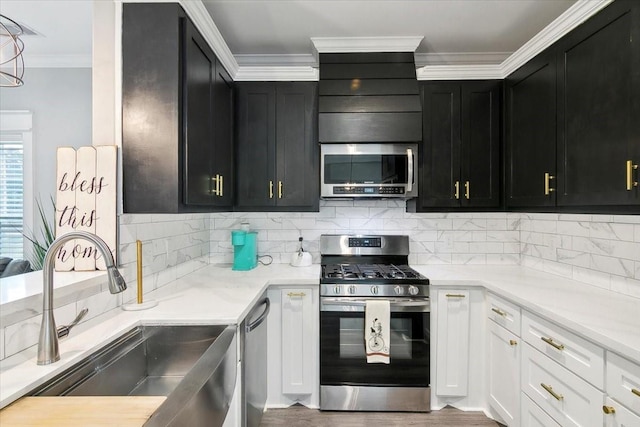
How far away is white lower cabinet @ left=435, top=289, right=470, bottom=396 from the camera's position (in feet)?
7.51

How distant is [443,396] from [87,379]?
217 centimetres

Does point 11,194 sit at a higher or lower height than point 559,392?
higher

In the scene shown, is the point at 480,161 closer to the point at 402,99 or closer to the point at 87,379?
the point at 402,99

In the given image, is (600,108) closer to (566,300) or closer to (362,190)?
(566,300)

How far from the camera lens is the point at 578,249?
7.37 feet

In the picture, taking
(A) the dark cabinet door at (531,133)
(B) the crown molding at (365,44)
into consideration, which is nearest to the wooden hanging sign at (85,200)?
(B) the crown molding at (365,44)

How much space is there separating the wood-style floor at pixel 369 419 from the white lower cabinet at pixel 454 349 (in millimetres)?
150

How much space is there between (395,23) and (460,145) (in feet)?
3.37

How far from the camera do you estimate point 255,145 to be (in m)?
2.65

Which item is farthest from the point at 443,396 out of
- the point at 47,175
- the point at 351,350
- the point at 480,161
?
the point at 47,175

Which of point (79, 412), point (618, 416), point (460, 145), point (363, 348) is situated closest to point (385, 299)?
point (363, 348)

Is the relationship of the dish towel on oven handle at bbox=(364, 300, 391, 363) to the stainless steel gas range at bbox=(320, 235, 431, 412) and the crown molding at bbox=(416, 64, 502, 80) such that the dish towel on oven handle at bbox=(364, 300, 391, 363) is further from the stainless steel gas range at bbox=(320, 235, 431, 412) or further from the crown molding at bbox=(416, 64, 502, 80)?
the crown molding at bbox=(416, 64, 502, 80)

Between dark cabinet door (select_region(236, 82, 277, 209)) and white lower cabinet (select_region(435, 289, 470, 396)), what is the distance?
1.57m

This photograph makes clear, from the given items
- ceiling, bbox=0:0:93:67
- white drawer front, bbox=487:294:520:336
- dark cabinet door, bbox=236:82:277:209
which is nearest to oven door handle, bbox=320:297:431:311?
white drawer front, bbox=487:294:520:336
